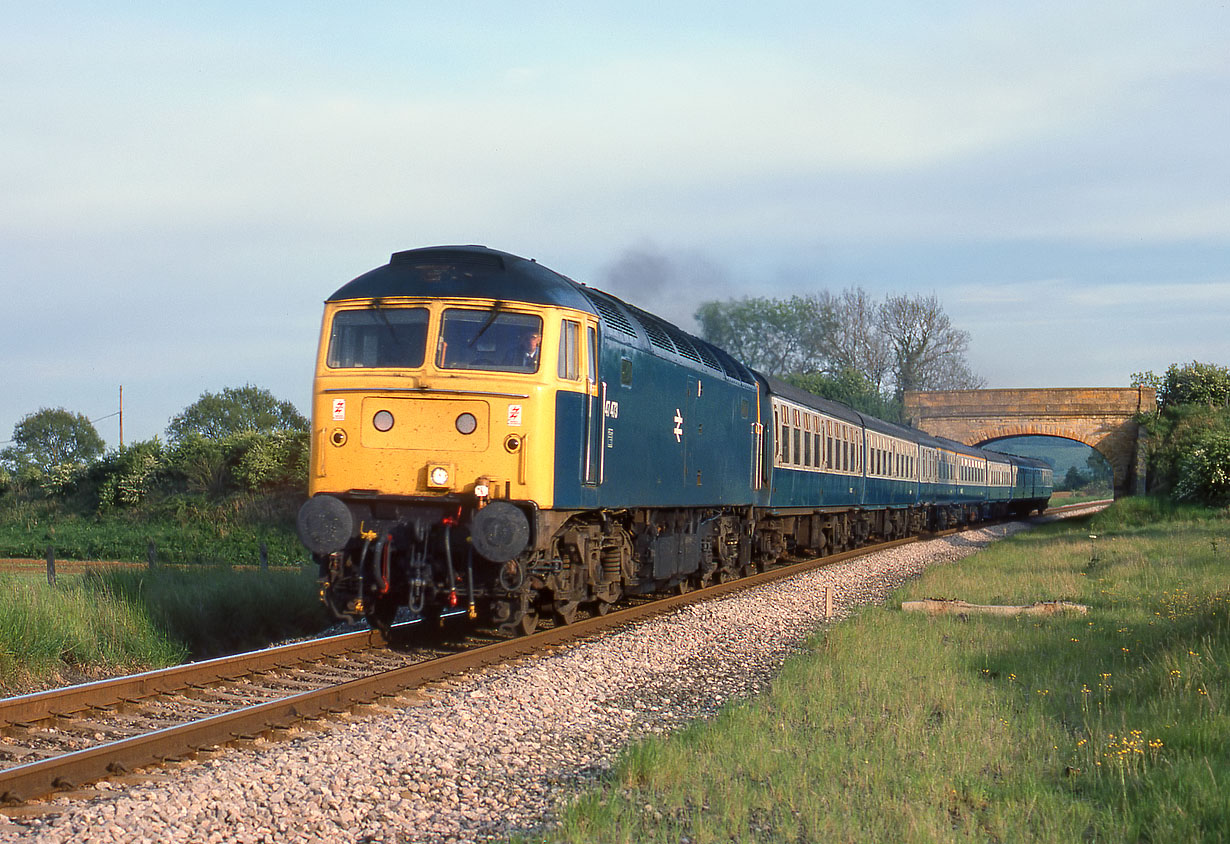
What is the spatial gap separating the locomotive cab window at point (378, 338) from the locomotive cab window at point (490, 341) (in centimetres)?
23

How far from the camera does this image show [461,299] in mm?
9914

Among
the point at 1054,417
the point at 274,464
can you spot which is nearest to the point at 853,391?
the point at 1054,417

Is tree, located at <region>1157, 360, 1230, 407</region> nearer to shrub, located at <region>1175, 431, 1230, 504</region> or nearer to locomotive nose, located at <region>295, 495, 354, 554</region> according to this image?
shrub, located at <region>1175, 431, 1230, 504</region>

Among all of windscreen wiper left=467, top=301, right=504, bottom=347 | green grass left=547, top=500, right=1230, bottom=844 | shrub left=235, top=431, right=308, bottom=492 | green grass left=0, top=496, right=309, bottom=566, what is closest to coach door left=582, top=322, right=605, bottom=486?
windscreen wiper left=467, top=301, right=504, bottom=347

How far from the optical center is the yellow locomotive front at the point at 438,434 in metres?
9.48

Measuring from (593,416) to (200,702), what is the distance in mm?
4374

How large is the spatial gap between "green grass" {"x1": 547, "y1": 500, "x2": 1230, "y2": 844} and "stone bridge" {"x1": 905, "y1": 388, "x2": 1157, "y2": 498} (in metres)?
45.2

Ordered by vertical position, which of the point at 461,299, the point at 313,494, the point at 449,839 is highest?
the point at 461,299

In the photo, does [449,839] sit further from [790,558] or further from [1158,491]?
[1158,491]

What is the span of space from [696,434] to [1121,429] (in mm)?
46745

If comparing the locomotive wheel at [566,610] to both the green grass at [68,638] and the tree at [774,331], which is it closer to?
the green grass at [68,638]

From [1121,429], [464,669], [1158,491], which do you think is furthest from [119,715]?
[1121,429]

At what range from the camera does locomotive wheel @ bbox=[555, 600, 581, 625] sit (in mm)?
11086

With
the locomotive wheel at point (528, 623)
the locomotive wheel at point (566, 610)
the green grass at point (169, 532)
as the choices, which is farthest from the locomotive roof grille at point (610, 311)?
the green grass at point (169, 532)
